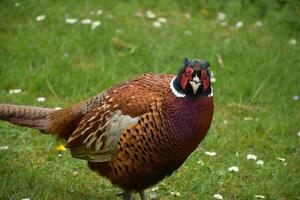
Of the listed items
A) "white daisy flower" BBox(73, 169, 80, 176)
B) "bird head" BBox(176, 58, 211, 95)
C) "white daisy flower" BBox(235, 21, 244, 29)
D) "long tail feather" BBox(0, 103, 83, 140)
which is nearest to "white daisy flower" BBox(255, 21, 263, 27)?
"white daisy flower" BBox(235, 21, 244, 29)

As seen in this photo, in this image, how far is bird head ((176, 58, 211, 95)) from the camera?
3906 millimetres

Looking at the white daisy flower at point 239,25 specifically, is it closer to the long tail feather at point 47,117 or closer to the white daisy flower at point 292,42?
the white daisy flower at point 292,42

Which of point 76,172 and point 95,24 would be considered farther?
point 95,24

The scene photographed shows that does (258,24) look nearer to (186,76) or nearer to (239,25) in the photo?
(239,25)

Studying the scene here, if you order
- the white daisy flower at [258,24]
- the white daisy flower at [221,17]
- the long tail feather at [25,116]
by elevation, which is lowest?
the white daisy flower at [221,17]

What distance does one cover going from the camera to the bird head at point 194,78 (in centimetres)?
391

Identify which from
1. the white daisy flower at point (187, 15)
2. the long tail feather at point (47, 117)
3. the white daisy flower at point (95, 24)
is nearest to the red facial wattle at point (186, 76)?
the long tail feather at point (47, 117)

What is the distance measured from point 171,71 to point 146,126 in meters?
2.70

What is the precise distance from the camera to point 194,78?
3916 mm

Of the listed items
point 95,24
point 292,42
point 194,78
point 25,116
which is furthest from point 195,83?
point 292,42

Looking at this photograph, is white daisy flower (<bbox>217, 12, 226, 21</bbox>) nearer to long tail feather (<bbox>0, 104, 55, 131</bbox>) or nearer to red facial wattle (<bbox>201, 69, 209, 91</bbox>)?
long tail feather (<bbox>0, 104, 55, 131</bbox>)

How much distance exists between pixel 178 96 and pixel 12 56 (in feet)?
10.1

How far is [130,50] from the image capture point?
7020mm

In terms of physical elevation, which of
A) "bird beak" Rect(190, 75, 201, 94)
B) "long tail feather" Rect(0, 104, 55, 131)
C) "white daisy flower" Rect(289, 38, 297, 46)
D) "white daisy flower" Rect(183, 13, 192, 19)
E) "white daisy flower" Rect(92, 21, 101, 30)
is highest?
"bird beak" Rect(190, 75, 201, 94)
